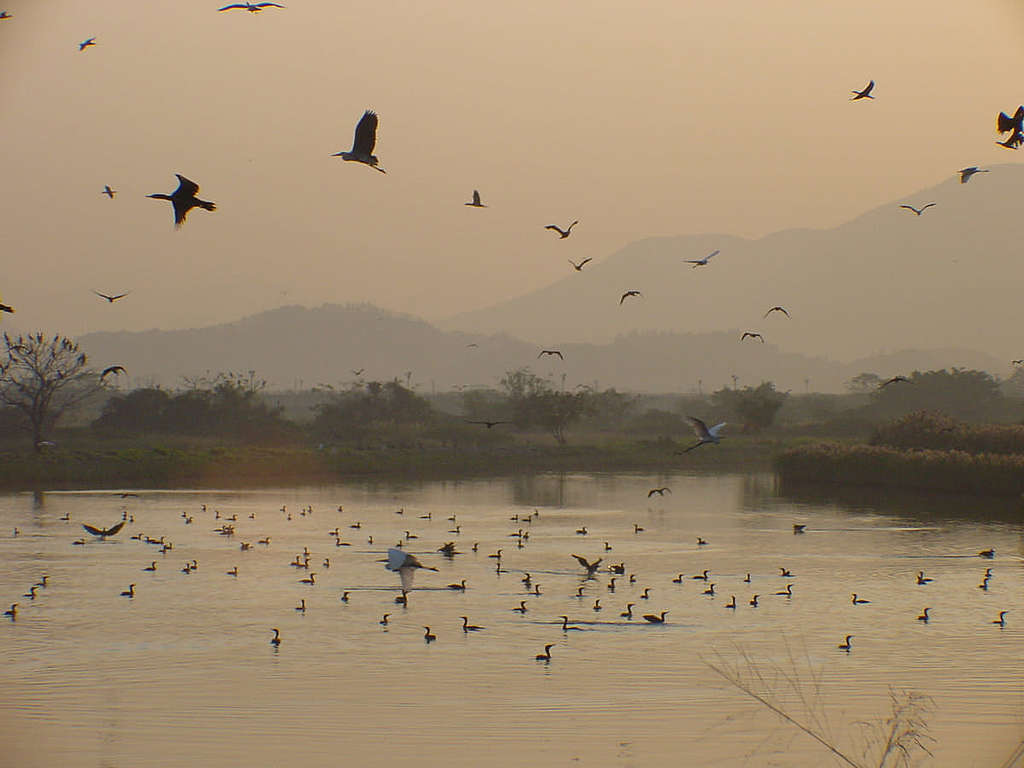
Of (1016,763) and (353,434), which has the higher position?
(353,434)

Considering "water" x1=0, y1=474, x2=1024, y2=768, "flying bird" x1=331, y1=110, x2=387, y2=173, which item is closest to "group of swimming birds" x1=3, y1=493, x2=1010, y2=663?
"water" x1=0, y1=474, x2=1024, y2=768

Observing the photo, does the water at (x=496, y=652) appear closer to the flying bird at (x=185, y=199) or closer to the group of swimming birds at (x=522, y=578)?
the group of swimming birds at (x=522, y=578)

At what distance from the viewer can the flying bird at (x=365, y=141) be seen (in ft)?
63.2

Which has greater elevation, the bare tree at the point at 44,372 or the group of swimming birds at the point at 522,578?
the bare tree at the point at 44,372

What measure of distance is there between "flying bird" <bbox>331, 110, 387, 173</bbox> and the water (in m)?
9.40

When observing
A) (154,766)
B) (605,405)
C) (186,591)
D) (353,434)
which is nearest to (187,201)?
(154,766)

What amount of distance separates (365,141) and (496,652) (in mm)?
11653

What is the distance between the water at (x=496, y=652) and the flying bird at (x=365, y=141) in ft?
30.8

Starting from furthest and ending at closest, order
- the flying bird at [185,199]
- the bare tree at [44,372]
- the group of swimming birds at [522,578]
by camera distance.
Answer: the bare tree at [44,372]
the group of swimming birds at [522,578]
the flying bird at [185,199]

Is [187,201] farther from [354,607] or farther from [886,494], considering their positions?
[886,494]

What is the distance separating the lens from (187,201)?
1881 cm

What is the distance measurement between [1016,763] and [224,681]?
14164mm

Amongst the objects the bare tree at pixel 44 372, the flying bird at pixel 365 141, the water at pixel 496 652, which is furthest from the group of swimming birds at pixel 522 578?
the bare tree at pixel 44 372

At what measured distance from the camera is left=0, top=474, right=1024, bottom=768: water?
20.3 meters
